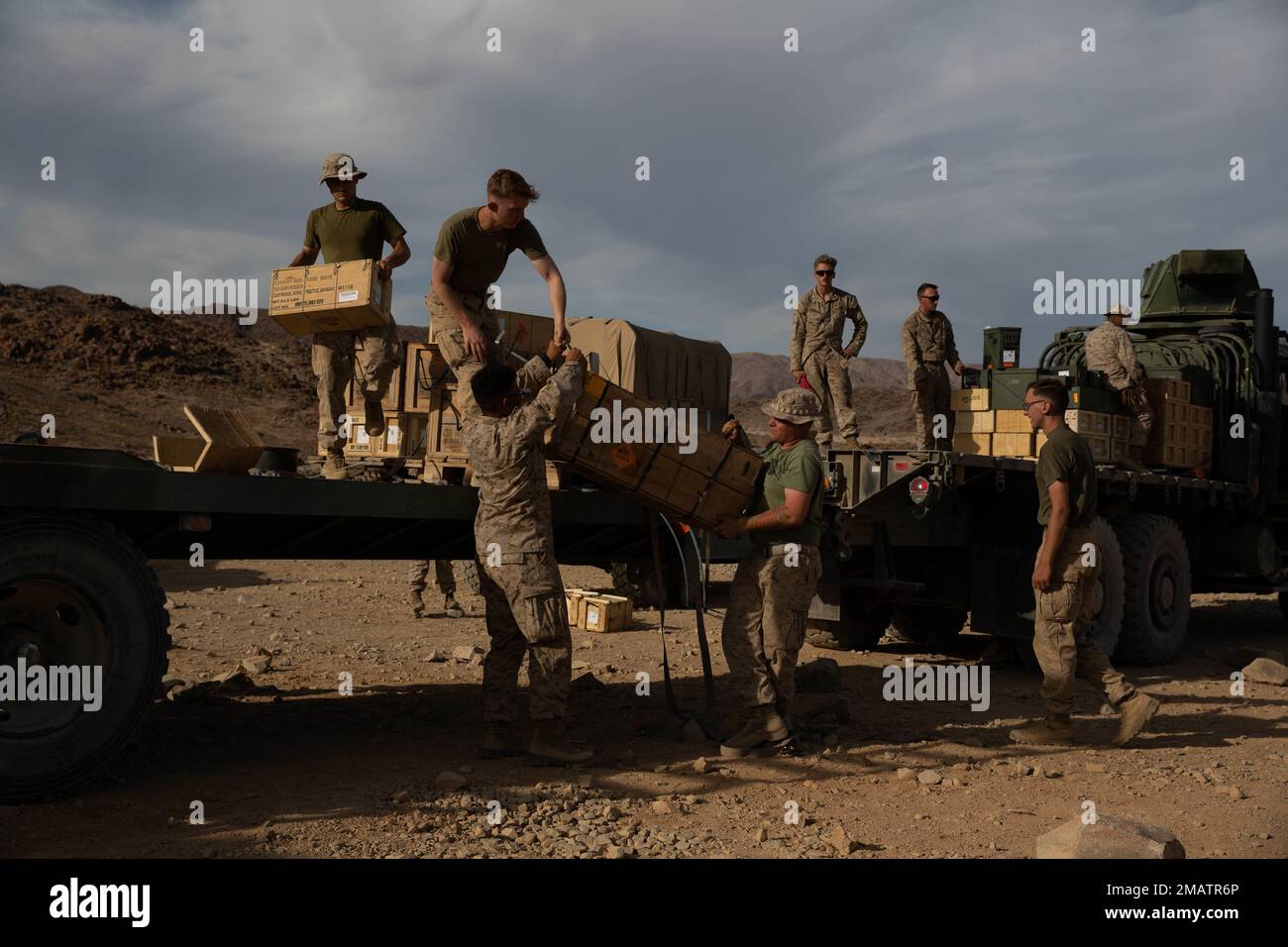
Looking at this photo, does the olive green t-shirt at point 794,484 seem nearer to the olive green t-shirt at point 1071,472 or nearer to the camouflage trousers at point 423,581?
the olive green t-shirt at point 1071,472

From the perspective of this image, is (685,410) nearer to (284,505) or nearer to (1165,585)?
(284,505)

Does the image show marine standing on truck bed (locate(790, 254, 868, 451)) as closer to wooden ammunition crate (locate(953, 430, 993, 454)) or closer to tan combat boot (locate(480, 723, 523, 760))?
wooden ammunition crate (locate(953, 430, 993, 454))

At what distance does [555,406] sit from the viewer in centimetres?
557

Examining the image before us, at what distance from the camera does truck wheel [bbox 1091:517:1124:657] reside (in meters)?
9.23

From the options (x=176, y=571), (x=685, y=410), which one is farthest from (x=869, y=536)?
(x=176, y=571)

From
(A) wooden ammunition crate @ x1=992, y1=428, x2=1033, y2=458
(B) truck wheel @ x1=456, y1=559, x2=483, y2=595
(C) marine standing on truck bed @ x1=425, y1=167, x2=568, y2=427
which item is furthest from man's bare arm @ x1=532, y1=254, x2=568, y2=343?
(B) truck wheel @ x1=456, y1=559, x2=483, y2=595

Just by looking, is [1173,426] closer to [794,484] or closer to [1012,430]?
[1012,430]

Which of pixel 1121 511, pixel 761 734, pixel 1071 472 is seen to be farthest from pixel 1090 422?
pixel 761 734

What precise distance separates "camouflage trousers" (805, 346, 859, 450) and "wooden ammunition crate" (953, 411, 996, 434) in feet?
3.14

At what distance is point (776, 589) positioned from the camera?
6238mm

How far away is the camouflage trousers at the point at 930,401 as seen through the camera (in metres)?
10.9
